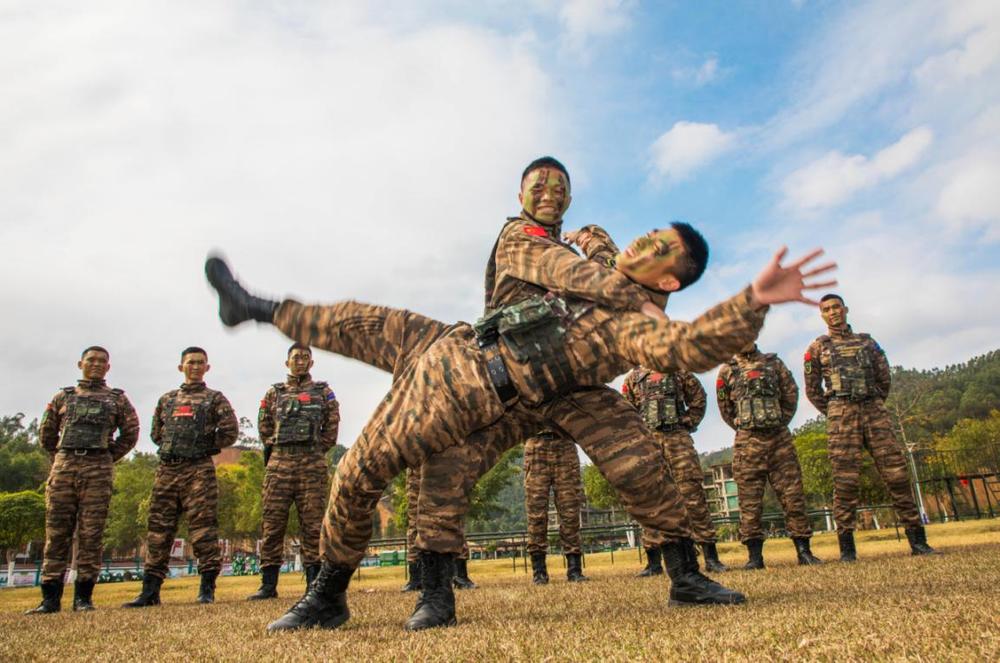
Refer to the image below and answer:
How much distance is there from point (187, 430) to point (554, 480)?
4.42 metres

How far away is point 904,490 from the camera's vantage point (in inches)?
287

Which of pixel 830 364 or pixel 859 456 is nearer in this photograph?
pixel 859 456

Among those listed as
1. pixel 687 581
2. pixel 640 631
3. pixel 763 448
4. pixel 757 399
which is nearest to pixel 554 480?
pixel 763 448

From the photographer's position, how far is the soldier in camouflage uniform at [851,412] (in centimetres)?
730

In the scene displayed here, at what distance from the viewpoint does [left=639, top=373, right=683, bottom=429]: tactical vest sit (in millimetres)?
8180

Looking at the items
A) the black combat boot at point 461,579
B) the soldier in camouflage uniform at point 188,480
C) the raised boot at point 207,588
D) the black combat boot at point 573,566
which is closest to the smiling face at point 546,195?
the black combat boot at point 461,579

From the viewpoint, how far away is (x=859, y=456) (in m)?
7.47

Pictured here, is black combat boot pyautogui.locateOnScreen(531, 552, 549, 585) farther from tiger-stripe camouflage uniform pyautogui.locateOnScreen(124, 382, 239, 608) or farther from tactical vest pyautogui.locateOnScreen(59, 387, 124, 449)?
tactical vest pyautogui.locateOnScreen(59, 387, 124, 449)

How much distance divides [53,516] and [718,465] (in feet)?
331

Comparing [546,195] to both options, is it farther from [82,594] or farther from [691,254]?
[82,594]

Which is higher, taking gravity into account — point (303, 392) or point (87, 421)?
point (303, 392)

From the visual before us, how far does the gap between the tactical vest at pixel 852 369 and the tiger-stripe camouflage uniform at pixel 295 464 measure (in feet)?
20.1

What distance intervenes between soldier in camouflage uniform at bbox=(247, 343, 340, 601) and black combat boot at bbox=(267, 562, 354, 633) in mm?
4164

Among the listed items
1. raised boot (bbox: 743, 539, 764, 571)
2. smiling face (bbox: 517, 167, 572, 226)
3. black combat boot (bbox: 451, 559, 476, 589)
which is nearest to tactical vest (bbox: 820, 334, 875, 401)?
raised boot (bbox: 743, 539, 764, 571)
